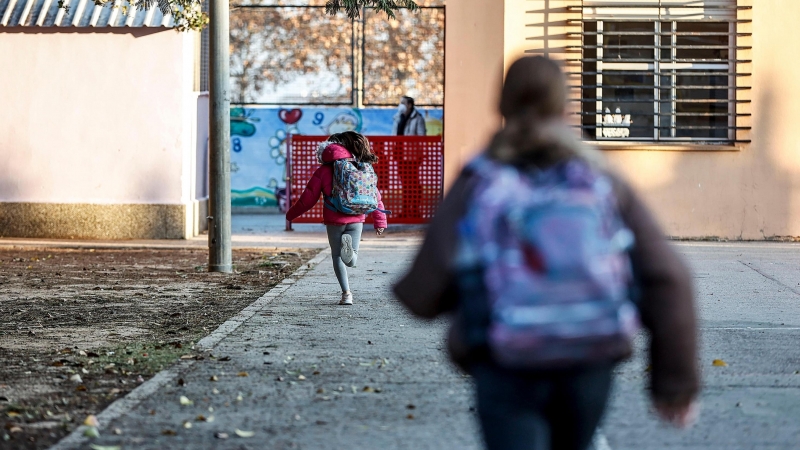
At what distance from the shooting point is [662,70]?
15.3 meters

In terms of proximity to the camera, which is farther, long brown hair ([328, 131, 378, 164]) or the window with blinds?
the window with blinds

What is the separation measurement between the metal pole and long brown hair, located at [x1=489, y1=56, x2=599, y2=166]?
9.06m

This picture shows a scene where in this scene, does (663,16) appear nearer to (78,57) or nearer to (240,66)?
(78,57)

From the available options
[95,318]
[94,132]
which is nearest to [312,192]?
[95,318]

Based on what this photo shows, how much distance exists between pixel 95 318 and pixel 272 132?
15.6m

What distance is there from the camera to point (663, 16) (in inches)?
598

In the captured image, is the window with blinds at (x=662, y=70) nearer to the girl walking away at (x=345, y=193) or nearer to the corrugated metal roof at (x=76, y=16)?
the corrugated metal roof at (x=76, y=16)

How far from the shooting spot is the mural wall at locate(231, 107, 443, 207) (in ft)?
78.0

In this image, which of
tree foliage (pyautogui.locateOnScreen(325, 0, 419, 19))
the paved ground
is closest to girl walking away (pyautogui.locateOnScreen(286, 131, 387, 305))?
Answer: the paved ground

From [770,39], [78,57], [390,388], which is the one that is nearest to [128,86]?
[78,57]

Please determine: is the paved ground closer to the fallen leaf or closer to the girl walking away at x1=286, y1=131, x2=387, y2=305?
the fallen leaf

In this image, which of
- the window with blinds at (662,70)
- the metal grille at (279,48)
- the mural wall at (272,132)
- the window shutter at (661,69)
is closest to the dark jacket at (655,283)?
the window shutter at (661,69)

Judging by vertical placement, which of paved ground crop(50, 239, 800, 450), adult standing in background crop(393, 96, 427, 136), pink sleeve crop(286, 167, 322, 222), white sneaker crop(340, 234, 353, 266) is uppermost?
adult standing in background crop(393, 96, 427, 136)

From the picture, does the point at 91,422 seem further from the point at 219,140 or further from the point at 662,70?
the point at 662,70
